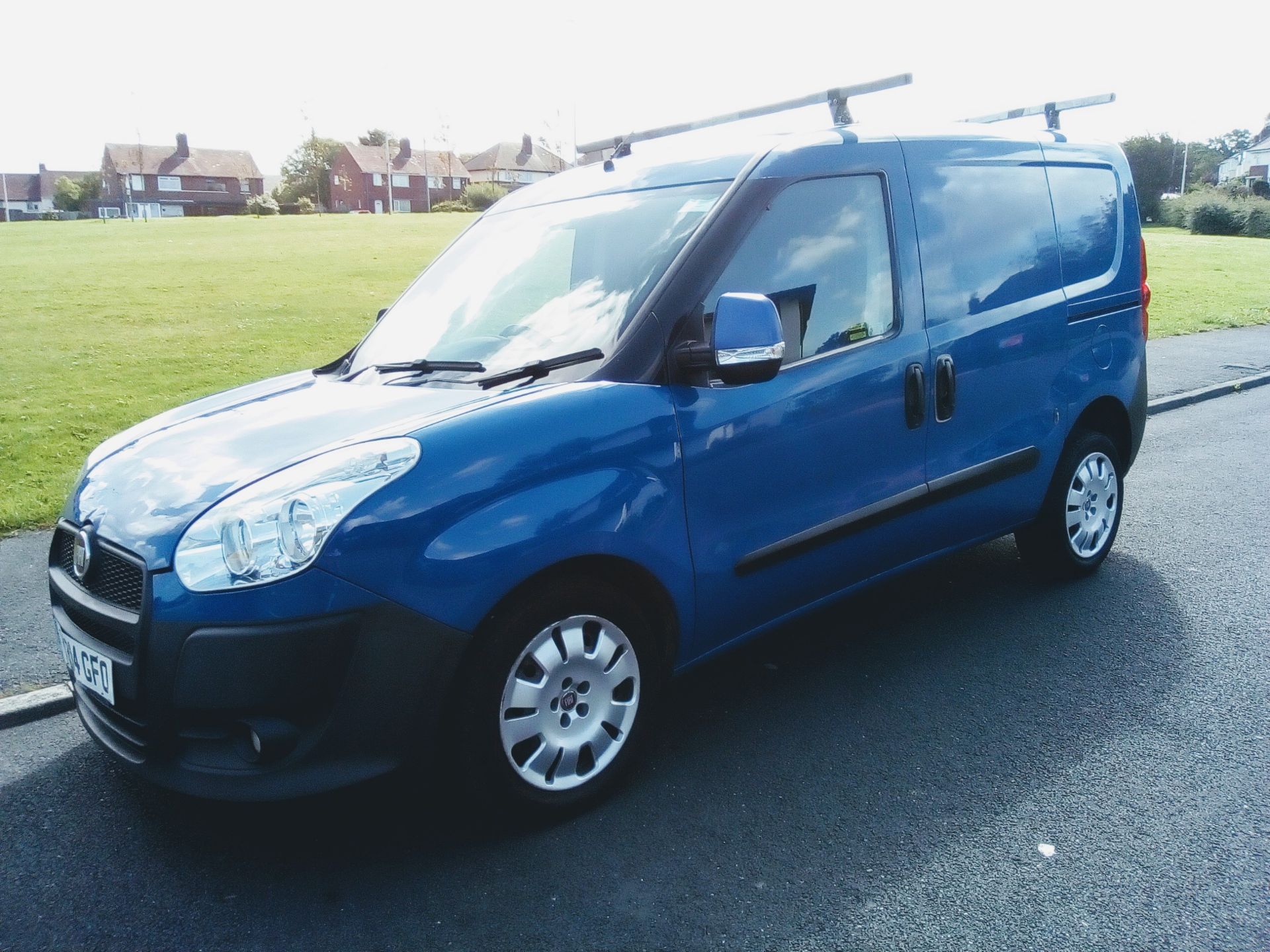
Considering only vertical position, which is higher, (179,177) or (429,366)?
(179,177)

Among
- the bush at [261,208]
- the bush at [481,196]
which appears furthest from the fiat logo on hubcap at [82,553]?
the bush at [261,208]

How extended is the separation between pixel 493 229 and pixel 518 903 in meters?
2.70

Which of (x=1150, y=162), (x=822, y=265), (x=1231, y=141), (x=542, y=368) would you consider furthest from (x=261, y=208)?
(x=1231, y=141)

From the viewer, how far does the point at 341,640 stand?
250 centimetres

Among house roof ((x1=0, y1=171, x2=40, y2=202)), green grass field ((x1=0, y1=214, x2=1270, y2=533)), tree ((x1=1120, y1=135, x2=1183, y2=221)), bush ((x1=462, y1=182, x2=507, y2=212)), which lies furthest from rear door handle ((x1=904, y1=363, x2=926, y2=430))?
house roof ((x1=0, y1=171, x2=40, y2=202))

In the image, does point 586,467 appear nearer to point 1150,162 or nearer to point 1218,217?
point 1218,217

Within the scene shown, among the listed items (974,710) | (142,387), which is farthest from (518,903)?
(142,387)

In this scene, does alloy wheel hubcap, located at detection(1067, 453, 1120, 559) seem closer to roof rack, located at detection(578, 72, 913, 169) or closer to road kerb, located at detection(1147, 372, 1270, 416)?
roof rack, located at detection(578, 72, 913, 169)

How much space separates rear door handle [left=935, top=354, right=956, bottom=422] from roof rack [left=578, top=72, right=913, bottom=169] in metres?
1.02

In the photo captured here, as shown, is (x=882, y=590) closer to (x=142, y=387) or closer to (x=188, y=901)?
(x=188, y=901)

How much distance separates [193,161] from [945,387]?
10992 cm

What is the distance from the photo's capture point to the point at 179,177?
99188 millimetres

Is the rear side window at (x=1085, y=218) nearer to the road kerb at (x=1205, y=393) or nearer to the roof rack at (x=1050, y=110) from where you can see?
the roof rack at (x=1050, y=110)

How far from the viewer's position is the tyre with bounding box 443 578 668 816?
8.92 feet
